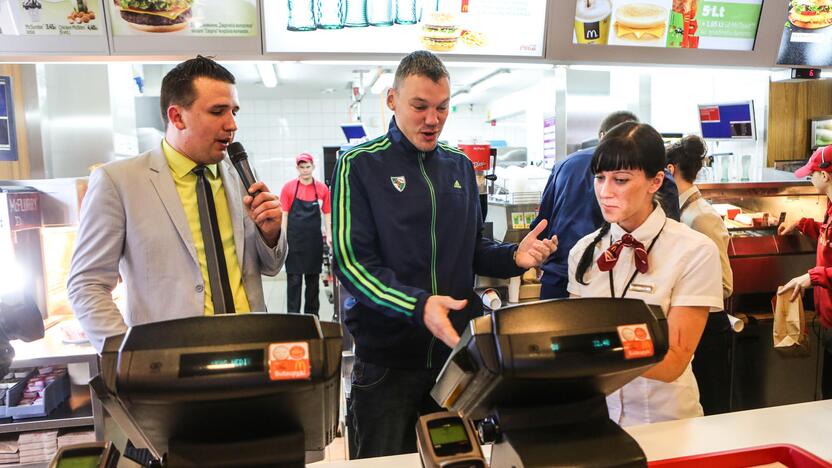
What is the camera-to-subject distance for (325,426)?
2.63ft

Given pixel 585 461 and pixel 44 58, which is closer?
pixel 585 461

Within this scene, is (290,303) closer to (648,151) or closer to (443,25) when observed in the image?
(443,25)

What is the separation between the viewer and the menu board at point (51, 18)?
8.27 ft

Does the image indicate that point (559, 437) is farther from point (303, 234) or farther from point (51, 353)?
point (303, 234)

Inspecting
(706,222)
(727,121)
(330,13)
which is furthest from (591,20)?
(727,121)

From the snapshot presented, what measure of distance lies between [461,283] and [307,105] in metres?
10.9

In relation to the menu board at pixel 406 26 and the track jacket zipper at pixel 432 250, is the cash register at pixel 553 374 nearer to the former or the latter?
the track jacket zipper at pixel 432 250

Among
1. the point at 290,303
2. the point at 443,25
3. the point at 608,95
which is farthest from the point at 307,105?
the point at 443,25

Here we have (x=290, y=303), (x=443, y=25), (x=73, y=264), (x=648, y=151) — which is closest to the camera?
(x=648, y=151)

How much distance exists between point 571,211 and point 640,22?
4.38 ft

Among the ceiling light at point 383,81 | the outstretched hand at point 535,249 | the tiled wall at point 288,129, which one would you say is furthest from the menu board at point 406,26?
the tiled wall at point 288,129

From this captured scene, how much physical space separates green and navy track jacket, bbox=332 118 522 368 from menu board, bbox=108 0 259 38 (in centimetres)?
128

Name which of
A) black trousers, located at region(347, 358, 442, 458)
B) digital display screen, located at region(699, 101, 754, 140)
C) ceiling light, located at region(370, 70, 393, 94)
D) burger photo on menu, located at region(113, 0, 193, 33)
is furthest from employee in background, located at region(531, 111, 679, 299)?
ceiling light, located at region(370, 70, 393, 94)

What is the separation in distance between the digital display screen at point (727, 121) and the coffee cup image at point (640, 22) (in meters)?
1.58
